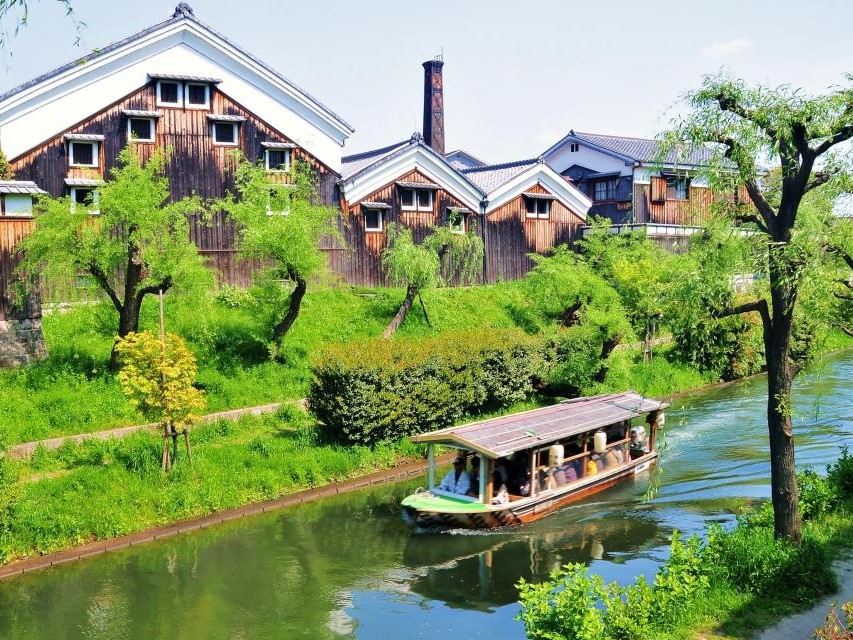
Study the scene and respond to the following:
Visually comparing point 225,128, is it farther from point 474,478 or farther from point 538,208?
point 474,478

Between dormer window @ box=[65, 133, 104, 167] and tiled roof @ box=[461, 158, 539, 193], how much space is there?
14.6 metres

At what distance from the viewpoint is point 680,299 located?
1190 centimetres

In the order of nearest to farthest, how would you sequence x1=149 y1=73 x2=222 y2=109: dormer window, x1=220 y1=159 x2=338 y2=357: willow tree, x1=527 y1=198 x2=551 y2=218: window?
x1=220 y1=159 x2=338 y2=357: willow tree, x1=149 y1=73 x2=222 y2=109: dormer window, x1=527 y1=198 x2=551 y2=218: window

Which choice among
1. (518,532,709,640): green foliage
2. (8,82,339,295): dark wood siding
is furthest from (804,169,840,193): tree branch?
(8,82,339,295): dark wood siding

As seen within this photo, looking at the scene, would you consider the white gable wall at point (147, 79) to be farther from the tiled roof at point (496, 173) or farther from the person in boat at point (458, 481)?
the person in boat at point (458, 481)

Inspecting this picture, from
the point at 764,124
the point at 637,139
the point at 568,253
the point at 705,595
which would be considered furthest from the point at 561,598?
the point at 637,139

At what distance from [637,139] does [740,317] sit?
15.4m

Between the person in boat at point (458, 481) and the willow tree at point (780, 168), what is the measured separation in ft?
21.3

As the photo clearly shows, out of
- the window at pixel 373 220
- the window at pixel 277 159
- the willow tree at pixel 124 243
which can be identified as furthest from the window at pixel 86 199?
the window at pixel 373 220

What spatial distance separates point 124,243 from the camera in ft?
66.1

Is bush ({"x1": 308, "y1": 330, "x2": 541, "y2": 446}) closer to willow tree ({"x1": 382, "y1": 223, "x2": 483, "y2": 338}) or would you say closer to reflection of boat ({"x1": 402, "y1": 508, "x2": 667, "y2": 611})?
willow tree ({"x1": 382, "y1": 223, "x2": 483, "y2": 338})

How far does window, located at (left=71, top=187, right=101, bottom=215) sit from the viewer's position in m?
20.4

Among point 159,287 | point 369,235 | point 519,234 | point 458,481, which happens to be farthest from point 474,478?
point 519,234

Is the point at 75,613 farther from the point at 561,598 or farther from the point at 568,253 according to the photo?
the point at 568,253
